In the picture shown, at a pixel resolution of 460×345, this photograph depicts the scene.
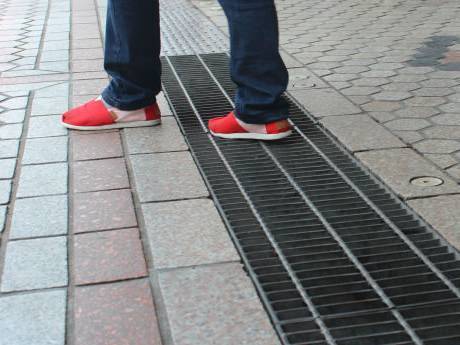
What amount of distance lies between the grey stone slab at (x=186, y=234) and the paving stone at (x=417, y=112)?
131 cm

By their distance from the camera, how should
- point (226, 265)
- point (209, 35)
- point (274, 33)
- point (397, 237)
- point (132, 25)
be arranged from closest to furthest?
point (226, 265) < point (397, 237) < point (274, 33) < point (132, 25) < point (209, 35)

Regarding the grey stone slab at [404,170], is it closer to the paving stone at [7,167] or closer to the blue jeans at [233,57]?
the blue jeans at [233,57]

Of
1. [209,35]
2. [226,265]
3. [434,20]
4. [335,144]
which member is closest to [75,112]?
[335,144]

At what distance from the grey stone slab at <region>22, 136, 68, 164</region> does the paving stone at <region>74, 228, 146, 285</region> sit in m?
0.78

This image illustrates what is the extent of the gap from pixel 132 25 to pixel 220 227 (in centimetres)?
124

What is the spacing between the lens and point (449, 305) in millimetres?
1994

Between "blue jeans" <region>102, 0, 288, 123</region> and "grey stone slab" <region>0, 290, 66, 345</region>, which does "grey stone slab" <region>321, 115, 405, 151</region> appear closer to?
"blue jeans" <region>102, 0, 288, 123</region>

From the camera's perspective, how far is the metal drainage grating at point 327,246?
75.9 inches

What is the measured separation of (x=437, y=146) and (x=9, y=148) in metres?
1.72

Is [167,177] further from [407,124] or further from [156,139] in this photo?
[407,124]

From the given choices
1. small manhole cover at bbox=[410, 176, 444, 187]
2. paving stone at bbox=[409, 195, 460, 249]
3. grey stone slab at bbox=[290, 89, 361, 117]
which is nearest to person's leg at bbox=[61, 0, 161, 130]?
grey stone slab at bbox=[290, 89, 361, 117]

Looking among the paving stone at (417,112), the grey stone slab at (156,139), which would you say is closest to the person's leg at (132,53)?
the grey stone slab at (156,139)

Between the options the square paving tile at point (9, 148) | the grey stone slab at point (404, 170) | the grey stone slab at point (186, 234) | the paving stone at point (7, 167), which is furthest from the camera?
the square paving tile at point (9, 148)

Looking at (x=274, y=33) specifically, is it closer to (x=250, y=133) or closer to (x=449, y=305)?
(x=250, y=133)
